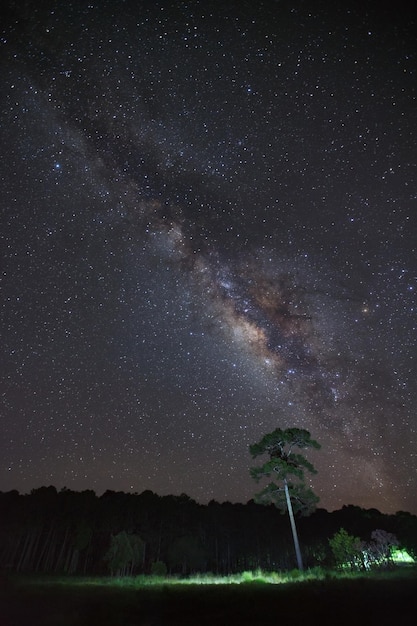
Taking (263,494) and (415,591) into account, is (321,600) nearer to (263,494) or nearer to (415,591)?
(415,591)

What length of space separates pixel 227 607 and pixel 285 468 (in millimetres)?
16874

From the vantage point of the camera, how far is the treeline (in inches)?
2584

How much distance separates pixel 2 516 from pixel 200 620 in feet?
233

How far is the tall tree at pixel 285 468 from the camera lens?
2823 centimetres

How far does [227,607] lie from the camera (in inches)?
481

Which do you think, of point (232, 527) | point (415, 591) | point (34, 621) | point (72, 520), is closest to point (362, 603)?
point (415, 591)

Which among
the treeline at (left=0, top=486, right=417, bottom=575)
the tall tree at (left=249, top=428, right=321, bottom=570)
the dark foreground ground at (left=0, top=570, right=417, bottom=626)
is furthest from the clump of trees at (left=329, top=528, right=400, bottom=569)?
the dark foreground ground at (left=0, top=570, right=417, bottom=626)

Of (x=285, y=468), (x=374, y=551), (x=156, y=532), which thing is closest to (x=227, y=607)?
(x=285, y=468)

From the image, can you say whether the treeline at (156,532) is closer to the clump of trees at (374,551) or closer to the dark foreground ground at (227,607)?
the clump of trees at (374,551)

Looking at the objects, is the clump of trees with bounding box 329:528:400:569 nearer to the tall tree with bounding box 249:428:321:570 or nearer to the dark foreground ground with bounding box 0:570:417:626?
the tall tree with bounding box 249:428:321:570

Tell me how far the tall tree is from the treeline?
26814mm

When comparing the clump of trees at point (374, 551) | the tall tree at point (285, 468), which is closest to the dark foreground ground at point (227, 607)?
the tall tree at point (285, 468)

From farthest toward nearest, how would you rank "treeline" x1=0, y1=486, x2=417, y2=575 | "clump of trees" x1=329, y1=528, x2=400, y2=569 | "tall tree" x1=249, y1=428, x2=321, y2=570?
"treeline" x1=0, y1=486, x2=417, y2=575
"clump of trees" x1=329, y1=528, x2=400, y2=569
"tall tree" x1=249, y1=428, x2=321, y2=570

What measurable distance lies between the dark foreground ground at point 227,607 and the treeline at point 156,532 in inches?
1426
